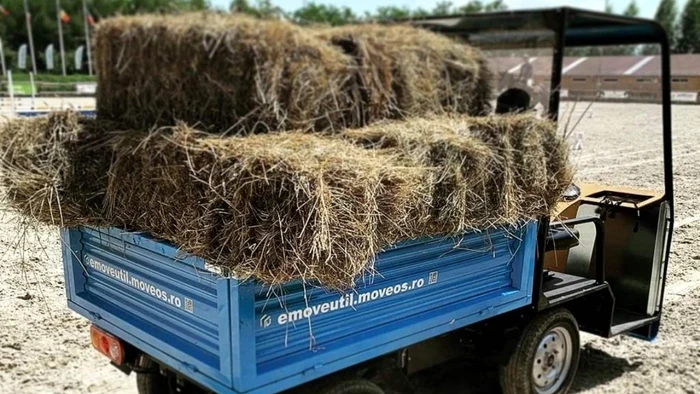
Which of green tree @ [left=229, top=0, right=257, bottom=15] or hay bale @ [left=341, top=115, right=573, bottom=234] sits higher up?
green tree @ [left=229, top=0, right=257, bottom=15]

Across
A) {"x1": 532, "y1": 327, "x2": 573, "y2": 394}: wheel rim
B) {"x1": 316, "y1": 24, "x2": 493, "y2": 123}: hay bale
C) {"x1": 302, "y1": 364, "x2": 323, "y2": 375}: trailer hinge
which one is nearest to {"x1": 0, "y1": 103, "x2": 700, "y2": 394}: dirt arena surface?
{"x1": 532, "y1": 327, "x2": 573, "y2": 394}: wheel rim

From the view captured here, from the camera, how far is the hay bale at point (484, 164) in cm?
278

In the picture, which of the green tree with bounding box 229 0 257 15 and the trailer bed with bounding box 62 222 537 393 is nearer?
the trailer bed with bounding box 62 222 537 393

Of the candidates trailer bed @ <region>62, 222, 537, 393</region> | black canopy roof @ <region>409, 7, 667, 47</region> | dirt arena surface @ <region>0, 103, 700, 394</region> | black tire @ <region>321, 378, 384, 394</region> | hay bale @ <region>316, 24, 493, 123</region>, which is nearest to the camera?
trailer bed @ <region>62, 222, 537, 393</region>

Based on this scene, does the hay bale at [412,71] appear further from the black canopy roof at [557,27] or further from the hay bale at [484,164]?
the hay bale at [484,164]

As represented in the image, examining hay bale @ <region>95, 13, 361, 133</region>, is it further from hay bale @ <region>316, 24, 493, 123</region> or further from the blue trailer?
the blue trailer

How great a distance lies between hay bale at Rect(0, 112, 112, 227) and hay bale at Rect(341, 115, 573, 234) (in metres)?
1.32

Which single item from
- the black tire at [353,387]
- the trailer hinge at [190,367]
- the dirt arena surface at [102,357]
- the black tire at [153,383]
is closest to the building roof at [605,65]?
the dirt arena surface at [102,357]

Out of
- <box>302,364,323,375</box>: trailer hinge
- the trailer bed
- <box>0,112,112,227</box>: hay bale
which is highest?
<box>0,112,112,227</box>: hay bale

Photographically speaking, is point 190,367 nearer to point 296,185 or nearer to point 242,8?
point 296,185

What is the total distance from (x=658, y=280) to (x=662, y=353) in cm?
62

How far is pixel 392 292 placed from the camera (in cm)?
271

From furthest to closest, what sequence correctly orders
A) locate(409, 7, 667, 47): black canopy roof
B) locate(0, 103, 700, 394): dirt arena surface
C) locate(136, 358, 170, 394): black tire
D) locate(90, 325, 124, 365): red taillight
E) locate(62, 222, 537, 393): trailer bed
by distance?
locate(0, 103, 700, 394): dirt arena surface, locate(409, 7, 667, 47): black canopy roof, locate(136, 358, 170, 394): black tire, locate(90, 325, 124, 365): red taillight, locate(62, 222, 537, 393): trailer bed

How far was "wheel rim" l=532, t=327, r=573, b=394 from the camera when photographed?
139 inches
